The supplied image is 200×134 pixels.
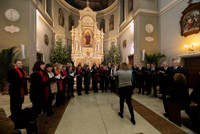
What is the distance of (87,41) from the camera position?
578 inches

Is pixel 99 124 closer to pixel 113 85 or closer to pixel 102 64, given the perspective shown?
pixel 113 85

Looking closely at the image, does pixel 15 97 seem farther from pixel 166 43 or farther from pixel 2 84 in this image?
pixel 166 43

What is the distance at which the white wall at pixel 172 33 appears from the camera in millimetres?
6408

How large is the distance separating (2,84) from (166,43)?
11945mm

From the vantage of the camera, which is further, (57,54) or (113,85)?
(57,54)

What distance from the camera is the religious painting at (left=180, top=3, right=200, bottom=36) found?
5.59 metres

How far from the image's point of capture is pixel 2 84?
539 cm

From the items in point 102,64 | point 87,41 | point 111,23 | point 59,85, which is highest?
point 111,23

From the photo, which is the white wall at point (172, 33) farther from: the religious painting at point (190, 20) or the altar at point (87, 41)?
the altar at point (87, 41)

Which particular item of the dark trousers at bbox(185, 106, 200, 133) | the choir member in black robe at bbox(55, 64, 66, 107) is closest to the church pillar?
the dark trousers at bbox(185, 106, 200, 133)

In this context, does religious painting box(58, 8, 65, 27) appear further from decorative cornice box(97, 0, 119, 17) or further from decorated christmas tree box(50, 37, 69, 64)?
decorative cornice box(97, 0, 119, 17)

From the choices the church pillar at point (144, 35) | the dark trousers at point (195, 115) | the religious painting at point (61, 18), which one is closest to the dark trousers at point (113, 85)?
the dark trousers at point (195, 115)

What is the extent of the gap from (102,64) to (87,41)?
9.55m

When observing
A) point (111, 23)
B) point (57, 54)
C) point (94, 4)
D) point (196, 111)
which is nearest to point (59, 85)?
point (196, 111)
